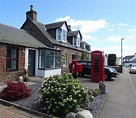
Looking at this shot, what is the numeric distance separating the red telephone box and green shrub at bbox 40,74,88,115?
9008mm

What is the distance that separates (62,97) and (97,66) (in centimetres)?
994

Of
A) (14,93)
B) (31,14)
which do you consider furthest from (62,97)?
(31,14)

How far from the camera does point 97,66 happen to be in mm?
15094

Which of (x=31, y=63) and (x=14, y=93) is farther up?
(x=31, y=63)

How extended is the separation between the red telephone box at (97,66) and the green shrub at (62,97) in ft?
29.6

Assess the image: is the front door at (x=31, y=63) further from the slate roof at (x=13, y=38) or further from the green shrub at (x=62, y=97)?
the green shrub at (x=62, y=97)

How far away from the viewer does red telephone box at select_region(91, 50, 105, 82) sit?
14891mm

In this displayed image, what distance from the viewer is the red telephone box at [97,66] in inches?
586

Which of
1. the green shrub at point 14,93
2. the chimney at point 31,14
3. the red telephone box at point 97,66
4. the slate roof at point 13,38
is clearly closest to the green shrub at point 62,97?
the green shrub at point 14,93

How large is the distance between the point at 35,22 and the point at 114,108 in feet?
54.3

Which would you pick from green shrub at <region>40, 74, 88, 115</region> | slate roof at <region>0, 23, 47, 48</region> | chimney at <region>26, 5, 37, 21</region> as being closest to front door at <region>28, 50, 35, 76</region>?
slate roof at <region>0, 23, 47, 48</region>

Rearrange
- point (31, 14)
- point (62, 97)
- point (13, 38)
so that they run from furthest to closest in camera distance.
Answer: point (31, 14) → point (13, 38) → point (62, 97)

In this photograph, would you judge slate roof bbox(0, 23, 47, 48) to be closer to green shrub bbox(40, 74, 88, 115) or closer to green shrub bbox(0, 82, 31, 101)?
green shrub bbox(0, 82, 31, 101)

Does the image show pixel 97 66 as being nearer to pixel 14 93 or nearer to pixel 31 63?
pixel 31 63
